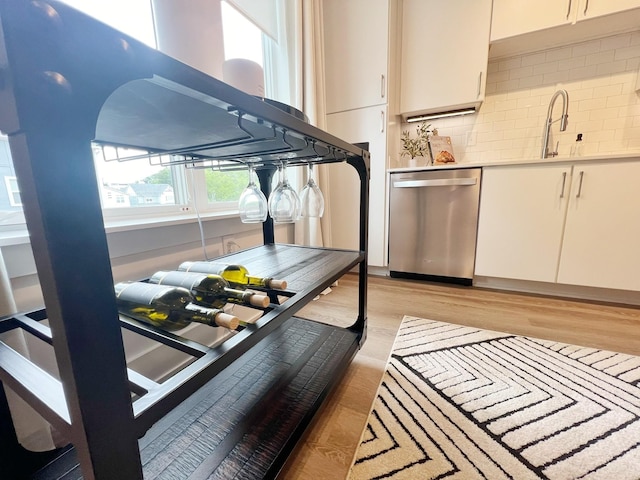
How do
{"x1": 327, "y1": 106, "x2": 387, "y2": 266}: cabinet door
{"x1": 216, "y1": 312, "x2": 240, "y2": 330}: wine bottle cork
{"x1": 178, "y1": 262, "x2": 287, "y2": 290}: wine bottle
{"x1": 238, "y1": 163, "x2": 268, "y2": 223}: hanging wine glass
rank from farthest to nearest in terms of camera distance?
1. {"x1": 327, "y1": 106, "x2": 387, "y2": 266}: cabinet door
2. {"x1": 238, "y1": 163, "x2": 268, "y2": 223}: hanging wine glass
3. {"x1": 178, "y1": 262, "x2": 287, "y2": 290}: wine bottle
4. {"x1": 216, "y1": 312, "x2": 240, "y2": 330}: wine bottle cork

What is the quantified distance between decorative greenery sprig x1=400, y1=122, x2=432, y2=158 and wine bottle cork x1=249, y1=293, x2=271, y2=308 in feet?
7.16

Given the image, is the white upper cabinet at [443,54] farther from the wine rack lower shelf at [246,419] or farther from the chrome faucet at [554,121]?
the wine rack lower shelf at [246,419]

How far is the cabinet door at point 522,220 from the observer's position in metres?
1.74

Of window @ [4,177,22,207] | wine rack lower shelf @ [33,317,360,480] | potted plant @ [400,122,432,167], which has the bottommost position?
wine rack lower shelf @ [33,317,360,480]

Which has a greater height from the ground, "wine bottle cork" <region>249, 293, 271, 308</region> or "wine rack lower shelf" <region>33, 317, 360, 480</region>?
"wine bottle cork" <region>249, 293, 271, 308</region>

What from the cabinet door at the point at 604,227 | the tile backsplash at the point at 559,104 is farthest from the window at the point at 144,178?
the cabinet door at the point at 604,227

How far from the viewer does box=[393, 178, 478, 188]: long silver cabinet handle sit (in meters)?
1.92

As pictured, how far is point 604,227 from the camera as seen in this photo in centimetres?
164

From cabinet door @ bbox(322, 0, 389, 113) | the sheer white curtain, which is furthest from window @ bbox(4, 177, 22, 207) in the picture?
cabinet door @ bbox(322, 0, 389, 113)

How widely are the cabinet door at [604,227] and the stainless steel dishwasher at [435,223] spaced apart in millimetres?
538

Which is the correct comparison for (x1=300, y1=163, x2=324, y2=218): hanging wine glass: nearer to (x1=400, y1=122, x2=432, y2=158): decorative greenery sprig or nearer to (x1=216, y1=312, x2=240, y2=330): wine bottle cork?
(x1=216, y1=312, x2=240, y2=330): wine bottle cork

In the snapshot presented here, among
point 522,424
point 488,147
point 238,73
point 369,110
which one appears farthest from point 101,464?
point 488,147

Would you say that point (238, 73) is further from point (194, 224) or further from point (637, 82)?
point (637, 82)

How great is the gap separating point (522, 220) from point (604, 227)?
15.9 inches
